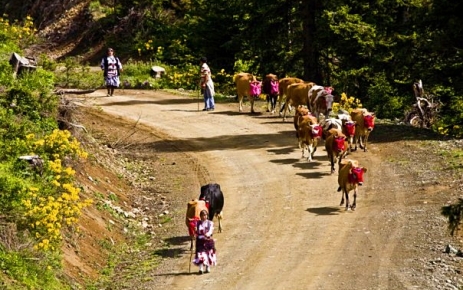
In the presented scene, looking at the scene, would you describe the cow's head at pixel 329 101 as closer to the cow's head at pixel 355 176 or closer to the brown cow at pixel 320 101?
the brown cow at pixel 320 101

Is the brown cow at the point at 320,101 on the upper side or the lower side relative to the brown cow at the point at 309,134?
upper

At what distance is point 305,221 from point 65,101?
7313 mm

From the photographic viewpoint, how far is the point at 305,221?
2191 centimetres

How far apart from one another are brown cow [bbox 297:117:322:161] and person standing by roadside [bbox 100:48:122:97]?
1235 cm

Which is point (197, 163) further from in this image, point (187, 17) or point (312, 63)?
point (187, 17)

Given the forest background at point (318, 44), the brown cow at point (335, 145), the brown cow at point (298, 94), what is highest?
the forest background at point (318, 44)

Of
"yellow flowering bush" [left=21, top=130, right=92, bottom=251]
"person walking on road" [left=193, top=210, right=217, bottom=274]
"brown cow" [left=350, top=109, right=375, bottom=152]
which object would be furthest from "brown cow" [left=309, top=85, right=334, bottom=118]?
"person walking on road" [left=193, top=210, right=217, bottom=274]

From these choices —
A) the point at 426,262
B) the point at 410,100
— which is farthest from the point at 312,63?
the point at 426,262

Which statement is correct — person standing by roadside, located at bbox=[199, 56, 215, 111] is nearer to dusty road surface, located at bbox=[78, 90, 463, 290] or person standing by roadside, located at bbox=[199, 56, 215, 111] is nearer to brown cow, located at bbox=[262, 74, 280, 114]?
brown cow, located at bbox=[262, 74, 280, 114]

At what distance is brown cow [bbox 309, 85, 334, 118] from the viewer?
30656 mm

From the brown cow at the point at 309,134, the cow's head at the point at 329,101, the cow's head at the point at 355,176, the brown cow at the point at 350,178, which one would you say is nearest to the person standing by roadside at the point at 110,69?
the cow's head at the point at 329,101

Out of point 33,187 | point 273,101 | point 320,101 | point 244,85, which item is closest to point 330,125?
point 320,101

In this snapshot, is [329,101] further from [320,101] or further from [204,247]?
[204,247]

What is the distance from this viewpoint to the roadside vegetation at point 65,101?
16.7m
